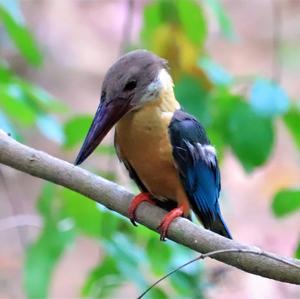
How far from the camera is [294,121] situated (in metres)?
2.00

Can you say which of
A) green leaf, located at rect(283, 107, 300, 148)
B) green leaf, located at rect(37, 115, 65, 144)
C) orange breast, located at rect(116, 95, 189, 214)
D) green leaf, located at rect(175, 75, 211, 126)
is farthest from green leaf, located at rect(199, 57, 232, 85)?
green leaf, located at rect(37, 115, 65, 144)

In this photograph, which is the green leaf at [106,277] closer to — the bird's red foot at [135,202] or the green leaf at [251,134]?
the bird's red foot at [135,202]

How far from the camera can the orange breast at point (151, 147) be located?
1755mm

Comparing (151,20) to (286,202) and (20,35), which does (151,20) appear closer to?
(20,35)

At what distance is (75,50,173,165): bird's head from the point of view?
167 centimetres

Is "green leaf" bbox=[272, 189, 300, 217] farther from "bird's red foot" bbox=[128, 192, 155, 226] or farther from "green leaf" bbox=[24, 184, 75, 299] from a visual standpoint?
"green leaf" bbox=[24, 184, 75, 299]

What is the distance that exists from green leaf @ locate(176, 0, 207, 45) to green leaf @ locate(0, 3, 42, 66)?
363mm

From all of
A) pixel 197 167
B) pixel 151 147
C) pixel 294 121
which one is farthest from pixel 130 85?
pixel 294 121

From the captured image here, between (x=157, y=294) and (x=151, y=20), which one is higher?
(x=151, y=20)

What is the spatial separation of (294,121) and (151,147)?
1.34 feet

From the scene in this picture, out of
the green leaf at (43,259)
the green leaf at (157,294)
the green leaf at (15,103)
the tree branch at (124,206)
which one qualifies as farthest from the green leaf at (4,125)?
the green leaf at (157,294)

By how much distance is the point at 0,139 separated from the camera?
155 cm

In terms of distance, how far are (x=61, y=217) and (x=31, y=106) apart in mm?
268

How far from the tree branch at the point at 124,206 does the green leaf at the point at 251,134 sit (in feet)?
1.15
